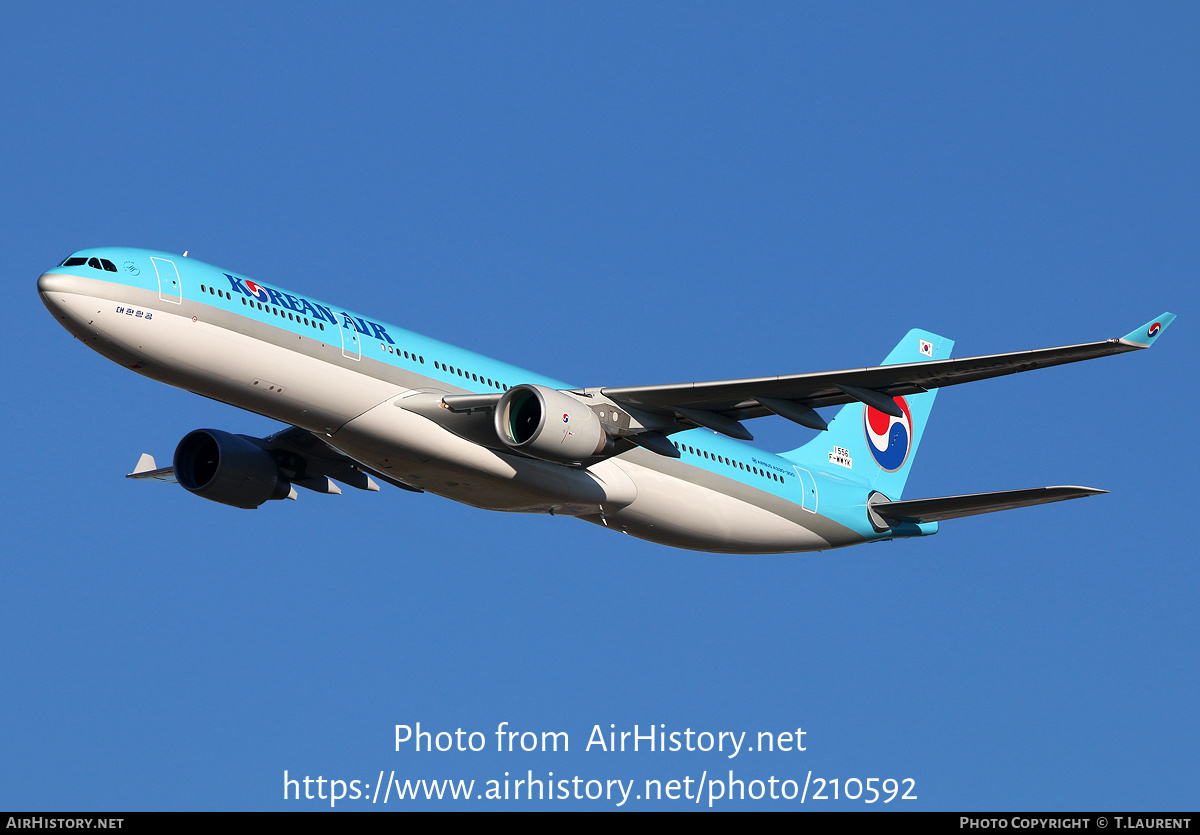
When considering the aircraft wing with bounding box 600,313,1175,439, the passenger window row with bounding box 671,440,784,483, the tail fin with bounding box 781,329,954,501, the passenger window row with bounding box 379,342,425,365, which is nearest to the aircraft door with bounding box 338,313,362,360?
the passenger window row with bounding box 379,342,425,365

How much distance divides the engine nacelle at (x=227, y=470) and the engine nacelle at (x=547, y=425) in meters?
9.11

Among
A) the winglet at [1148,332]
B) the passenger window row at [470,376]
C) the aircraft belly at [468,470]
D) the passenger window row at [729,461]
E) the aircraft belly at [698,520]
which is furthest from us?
the passenger window row at [729,461]

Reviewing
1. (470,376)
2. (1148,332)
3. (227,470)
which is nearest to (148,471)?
(227,470)

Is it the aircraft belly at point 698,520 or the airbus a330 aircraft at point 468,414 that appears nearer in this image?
the airbus a330 aircraft at point 468,414

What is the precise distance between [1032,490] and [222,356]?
1843cm

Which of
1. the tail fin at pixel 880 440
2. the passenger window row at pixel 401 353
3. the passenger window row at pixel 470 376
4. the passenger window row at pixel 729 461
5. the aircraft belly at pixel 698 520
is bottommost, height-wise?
the aircraft belly at pixel 698 520

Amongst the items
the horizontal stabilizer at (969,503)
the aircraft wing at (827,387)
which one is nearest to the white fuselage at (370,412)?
the aircraft wing at (827,387)

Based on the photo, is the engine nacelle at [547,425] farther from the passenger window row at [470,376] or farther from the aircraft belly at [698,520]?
the aircraft belly at [698,520]

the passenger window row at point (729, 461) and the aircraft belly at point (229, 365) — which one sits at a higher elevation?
the passenger window row at point (729, 461)

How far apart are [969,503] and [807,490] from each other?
189 inches

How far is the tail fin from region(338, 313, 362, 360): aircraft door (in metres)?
15.2

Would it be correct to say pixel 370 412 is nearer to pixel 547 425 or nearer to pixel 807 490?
pixel 547 425

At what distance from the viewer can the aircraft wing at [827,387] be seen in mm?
26609
